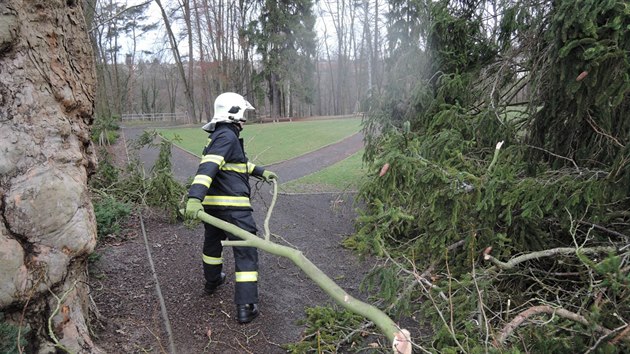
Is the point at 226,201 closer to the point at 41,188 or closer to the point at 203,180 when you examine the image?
the point at 203,180

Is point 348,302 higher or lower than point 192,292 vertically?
higher

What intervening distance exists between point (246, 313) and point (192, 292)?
79cm

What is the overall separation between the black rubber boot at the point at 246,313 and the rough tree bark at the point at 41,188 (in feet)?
3.60

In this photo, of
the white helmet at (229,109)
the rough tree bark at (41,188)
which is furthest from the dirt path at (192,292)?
the white helmet at (229,109)

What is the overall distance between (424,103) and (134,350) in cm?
400

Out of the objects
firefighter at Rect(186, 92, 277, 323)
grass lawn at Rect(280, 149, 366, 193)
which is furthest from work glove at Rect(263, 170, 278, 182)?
grass lawn at Rect(280, 149, 366, 193)

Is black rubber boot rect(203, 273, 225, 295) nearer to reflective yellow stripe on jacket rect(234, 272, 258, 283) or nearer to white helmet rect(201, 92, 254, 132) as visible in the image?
reflective yellow stripe on jacket rect(234, 272, 258, 283)

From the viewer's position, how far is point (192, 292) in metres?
3.88

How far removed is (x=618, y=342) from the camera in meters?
1.70

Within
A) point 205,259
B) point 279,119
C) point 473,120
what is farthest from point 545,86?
point 279,119

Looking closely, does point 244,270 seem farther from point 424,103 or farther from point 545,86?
point 424,103

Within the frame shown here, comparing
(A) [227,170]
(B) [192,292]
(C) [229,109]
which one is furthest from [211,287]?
(C) [229,109]

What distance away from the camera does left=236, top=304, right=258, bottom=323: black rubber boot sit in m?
3.33

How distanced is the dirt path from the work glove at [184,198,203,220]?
2.68 ft
